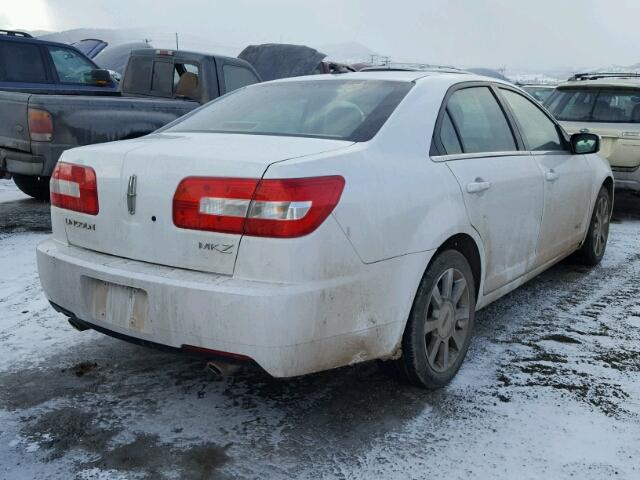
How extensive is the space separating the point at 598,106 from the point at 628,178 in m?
1.01

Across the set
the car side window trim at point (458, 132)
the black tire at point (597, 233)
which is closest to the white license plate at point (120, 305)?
the car side window trim at point (458, 132)

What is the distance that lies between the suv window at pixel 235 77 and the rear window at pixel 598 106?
3.75m

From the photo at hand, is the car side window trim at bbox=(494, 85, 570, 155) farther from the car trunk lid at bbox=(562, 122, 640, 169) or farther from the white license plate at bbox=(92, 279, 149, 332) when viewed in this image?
the car trunk lid at bbox=(562, 122, 640, 169)

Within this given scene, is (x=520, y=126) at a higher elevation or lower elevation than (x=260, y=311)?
higher

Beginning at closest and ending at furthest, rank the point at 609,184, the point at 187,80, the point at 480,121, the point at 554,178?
the point at 480,121 < the point at 554,178 < the point at 609,184 < the point at 187,80

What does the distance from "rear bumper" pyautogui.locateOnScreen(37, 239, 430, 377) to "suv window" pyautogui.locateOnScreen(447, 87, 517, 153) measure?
2.96 ft

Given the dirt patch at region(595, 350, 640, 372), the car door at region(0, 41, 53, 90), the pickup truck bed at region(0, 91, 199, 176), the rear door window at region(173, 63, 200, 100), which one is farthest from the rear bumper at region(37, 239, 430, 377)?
the car door at region(0, 41, 53, 90)

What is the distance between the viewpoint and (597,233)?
5340 millimetres

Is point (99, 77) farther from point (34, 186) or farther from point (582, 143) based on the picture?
point (582, 143)

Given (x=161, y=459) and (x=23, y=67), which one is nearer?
(x=161, y=459)

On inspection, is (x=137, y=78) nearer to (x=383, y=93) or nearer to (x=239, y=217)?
(x=383, y=93)

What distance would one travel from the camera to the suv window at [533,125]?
406 centimetres

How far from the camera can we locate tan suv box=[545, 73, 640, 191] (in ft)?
23.9

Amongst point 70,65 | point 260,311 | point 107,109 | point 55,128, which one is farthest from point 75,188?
point 70,65
